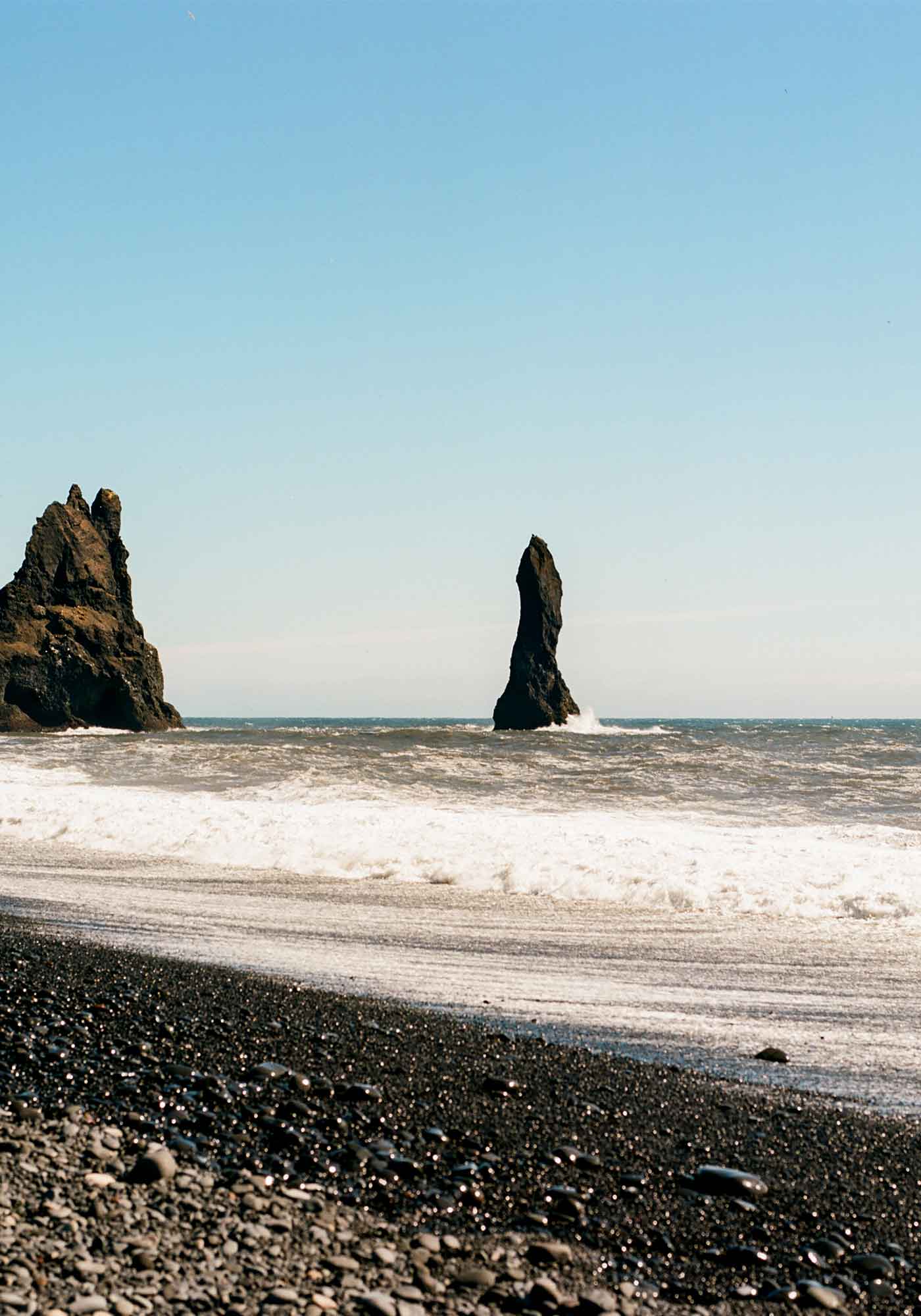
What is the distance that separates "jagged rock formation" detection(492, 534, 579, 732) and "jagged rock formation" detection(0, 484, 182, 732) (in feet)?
116

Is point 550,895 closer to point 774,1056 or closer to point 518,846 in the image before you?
point 518,846

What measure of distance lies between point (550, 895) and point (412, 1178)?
25.3ft

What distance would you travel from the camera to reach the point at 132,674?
322 ft

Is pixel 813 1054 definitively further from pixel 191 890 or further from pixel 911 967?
pixel 191 890

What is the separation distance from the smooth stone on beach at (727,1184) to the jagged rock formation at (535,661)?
100m

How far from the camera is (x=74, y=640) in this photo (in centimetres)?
9606

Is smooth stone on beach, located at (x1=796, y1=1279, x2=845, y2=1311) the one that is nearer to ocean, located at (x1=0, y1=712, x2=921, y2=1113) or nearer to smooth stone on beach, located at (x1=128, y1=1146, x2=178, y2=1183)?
ocean, located at (x1=0, y1=712, x2=921, y2=1113)

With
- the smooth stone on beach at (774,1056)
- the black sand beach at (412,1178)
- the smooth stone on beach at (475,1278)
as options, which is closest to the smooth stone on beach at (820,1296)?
the black sand beach at (412,1178)

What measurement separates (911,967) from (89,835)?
40.9 ft

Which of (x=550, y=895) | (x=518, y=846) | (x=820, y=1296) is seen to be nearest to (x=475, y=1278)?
(x=820, y=1296)

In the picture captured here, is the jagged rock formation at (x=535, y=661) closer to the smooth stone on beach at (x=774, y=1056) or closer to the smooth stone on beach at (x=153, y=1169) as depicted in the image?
the smooth stone on beach at (x=774, y=1056)

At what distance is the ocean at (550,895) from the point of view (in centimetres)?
648

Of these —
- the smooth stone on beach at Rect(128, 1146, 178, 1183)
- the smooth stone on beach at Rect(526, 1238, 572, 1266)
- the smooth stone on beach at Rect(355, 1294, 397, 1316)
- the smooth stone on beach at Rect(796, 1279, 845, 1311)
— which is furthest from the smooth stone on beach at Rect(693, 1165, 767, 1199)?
the smooth stone on beach at Rect(128, 1146, 178, 1183)

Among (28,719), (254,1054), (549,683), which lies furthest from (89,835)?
(549,683)
